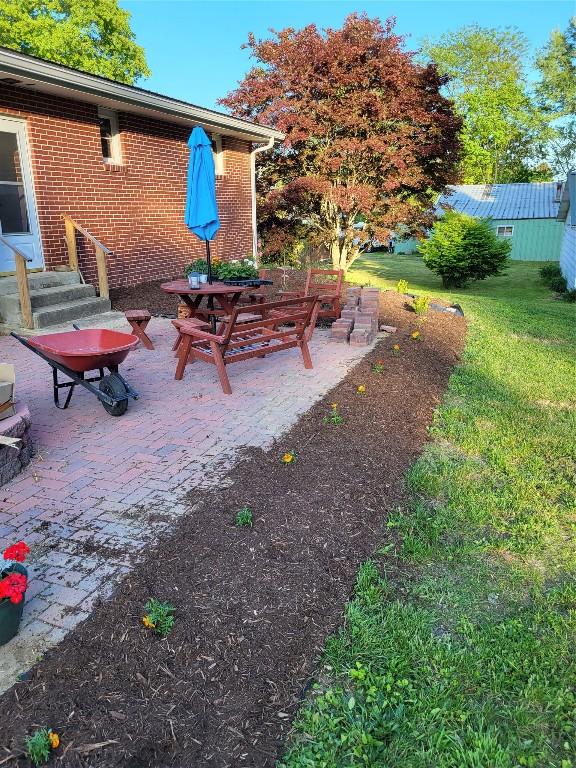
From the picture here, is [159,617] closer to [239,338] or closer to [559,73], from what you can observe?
[239,338]

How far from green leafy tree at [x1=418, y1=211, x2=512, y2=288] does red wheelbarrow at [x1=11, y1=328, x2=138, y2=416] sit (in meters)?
14.4

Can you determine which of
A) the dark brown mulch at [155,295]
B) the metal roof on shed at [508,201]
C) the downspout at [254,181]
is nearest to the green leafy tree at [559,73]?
the metal roof on shed at [508,201]

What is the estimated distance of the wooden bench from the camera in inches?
213

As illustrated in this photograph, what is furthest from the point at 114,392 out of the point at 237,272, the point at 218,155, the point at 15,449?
the point at 218,155

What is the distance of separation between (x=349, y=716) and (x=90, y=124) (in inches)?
410

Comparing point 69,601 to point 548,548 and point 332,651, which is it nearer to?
point 332,651

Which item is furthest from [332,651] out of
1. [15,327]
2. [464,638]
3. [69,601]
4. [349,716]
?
[15,327]

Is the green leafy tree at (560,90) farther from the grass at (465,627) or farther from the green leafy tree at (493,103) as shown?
the grass at (465,627)

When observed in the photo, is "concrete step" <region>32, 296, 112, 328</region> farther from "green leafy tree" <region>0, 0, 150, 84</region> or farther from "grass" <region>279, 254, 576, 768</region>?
"green leafy tree" <region>0, 0, 150, 84</region>

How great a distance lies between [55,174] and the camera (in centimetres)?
922

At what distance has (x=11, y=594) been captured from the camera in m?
2.21

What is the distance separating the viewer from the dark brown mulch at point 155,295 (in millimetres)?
9633

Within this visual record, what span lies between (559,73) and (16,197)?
147ft

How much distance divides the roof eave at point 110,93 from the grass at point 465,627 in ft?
24.5
